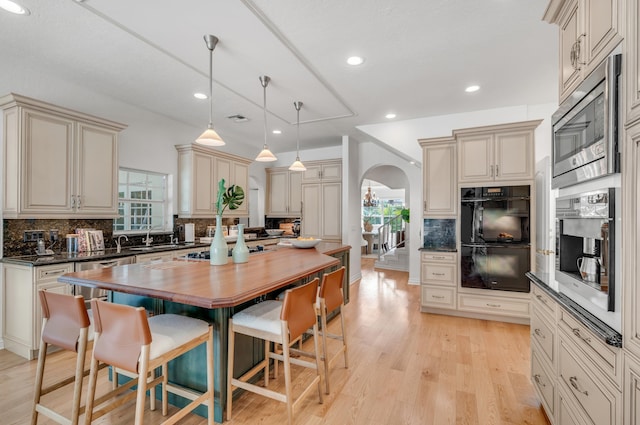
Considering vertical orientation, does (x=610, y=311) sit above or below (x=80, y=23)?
below

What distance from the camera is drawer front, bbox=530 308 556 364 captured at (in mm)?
1767

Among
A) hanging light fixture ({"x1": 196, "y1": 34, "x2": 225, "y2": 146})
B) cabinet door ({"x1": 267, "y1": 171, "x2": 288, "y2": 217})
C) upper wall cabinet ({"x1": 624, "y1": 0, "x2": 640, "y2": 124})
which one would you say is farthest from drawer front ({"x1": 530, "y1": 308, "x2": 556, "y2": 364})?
cabinet door ({"x1": 267, "y1": 171, "x2": 288, "y2": 217})

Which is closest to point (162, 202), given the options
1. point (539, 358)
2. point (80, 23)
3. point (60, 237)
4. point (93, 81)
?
point (60, 237)

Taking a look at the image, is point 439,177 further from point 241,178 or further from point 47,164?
point 47,164

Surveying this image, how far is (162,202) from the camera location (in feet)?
15.9

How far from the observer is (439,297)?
4168 mm

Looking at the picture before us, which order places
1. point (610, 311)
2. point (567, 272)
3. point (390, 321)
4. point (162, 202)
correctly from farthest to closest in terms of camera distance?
1. point (162, 202)
2. point (390, 321)
3. point (567, 272)
4. point (610, 311)

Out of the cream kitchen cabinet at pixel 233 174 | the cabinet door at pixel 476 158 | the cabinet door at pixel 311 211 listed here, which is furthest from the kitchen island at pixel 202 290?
the cabinet door at pixel 311 211

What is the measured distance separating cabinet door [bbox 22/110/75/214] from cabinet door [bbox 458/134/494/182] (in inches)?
185

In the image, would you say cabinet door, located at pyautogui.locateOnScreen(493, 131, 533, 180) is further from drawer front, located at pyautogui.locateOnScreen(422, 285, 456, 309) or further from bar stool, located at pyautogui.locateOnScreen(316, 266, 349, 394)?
bar stool, located at pyautogui.locateOnScreen(316, 266, 349, 394)

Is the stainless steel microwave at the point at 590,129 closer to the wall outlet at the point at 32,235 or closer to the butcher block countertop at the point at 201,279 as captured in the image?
the butcher block countertop at the point at 201,279

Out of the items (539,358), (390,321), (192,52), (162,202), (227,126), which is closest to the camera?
(539,358)

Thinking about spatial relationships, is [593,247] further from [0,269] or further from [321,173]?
[321,173]

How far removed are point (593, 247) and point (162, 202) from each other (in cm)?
514
